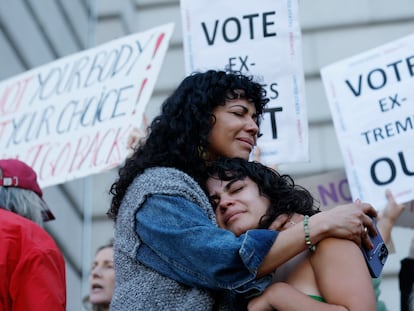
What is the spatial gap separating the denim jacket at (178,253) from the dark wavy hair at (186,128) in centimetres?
15

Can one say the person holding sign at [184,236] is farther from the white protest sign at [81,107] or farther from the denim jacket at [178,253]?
the white protest sign at [81,107]

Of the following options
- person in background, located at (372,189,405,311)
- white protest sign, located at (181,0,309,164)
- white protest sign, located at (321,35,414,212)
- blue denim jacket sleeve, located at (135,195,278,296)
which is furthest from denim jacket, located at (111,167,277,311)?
white protest sign, located at (321,35,414,212)

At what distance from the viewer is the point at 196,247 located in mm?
2363

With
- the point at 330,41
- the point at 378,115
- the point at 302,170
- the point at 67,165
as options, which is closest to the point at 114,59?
the point at 67,165

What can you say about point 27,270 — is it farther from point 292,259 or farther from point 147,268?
point 292,259

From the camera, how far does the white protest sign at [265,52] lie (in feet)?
14.1

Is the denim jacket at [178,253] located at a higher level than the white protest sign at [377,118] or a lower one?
higher

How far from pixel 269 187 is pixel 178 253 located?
1.30 feet

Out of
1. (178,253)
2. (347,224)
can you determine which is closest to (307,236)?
(347,224)

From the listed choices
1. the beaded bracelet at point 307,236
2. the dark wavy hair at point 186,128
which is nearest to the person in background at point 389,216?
the dark wavy hair at point 186,128

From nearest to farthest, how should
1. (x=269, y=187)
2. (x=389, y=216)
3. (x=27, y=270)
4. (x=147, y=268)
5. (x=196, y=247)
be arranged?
(x=196, y=247), (x=147, y=268), (x=269, y=187), (x=27, y=270), (x=389, y=216)

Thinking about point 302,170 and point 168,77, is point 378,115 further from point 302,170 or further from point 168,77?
point 168,77

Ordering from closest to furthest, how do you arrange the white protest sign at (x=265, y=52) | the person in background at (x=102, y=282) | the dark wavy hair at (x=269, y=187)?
the dark wavy hair at (x=269, y=187)
the white protest sign at (x=265, y=52)
the person in background at (x=102, y=282)

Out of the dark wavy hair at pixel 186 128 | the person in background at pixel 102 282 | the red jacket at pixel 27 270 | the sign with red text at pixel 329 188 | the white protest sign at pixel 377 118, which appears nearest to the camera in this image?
the dark wavy hair at pixel 186 128
